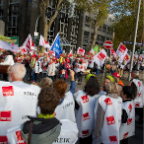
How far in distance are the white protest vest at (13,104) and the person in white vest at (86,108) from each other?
2.91ft

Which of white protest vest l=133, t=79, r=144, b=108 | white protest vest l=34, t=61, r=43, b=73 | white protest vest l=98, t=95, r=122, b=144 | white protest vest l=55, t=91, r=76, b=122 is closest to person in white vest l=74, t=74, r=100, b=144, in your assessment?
white protest vest l=55, t=91, r=76, b=122

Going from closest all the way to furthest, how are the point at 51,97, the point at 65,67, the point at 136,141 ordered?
the point at 51,97 → the point at 136,141 → the point at 65,67

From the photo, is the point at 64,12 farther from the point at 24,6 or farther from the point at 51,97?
the point at 51,97

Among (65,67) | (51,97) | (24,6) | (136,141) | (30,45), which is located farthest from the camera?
(24,6)

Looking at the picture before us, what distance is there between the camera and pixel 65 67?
11438mm

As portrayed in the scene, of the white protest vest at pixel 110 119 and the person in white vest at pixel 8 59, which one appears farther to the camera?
the person in white vest at pixel 8 59

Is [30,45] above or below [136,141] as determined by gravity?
above

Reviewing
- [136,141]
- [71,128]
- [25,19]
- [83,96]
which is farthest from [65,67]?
[25,19]

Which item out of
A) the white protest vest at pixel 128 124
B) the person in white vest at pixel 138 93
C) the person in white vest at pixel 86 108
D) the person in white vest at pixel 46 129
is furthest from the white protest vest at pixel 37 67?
the person in white vest at pixel 46 129

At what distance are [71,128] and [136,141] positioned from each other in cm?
295

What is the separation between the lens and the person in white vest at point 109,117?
9.95ft

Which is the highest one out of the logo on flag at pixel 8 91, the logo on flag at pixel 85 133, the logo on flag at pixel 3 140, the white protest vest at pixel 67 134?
the logo on flag at pixel 8 91

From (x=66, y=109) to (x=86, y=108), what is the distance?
36cm

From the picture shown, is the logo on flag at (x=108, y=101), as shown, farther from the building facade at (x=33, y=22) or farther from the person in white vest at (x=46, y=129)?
the building facade at (x=33, y=22)
